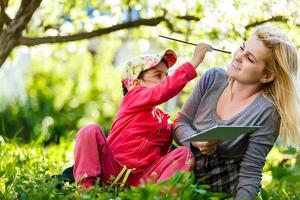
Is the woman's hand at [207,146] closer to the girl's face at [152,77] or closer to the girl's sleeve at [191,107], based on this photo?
the girl's sleeve at [191,107]

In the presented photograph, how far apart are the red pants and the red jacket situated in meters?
0.07

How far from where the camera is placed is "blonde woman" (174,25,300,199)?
12.3ft

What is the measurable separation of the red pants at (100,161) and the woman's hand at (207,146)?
0.09 meters

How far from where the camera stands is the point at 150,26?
5.63 meters

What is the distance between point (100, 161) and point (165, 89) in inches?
18.0

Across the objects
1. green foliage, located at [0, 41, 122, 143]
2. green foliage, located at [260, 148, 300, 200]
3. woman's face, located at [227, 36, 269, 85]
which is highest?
woman's face, located at [227, 36, 269, 85]

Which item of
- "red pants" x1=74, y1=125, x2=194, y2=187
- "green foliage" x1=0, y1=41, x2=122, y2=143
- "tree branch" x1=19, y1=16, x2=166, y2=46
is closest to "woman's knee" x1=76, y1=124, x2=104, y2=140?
"red pants" x1=74, y1=125, x2=194, y2=187

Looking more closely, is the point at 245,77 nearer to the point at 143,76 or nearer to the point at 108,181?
the point at 143,76

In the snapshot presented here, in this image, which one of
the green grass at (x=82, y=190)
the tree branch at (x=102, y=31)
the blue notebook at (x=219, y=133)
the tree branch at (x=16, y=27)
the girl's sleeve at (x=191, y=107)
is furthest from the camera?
the tree branch at (x=102, y=31)

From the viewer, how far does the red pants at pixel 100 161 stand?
3.74 metres

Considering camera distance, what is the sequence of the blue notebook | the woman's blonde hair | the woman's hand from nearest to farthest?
the blue notebook, the woman's hand, the woman's blonde hair

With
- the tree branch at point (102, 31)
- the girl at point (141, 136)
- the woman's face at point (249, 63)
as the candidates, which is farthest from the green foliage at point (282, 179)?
the tree branch at point (102, 31)

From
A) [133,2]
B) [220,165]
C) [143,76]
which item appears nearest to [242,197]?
[220,165]

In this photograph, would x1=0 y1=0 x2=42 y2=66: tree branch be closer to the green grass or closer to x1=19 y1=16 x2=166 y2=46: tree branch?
x1=19 y1=16 x2=166 y2=46: tree branch
